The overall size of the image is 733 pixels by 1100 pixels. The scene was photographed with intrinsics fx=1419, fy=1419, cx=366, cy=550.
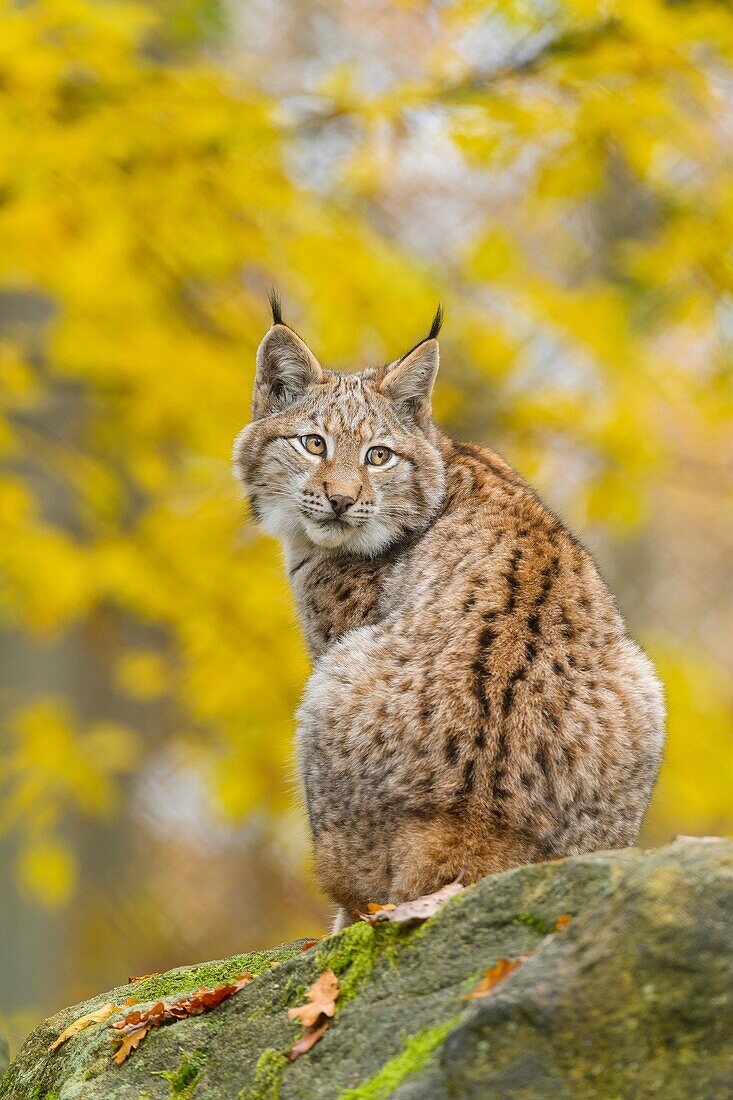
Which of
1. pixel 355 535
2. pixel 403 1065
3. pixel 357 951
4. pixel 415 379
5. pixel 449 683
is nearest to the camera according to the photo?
pixel 403 1065

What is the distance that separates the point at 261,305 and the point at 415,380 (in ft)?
14.3

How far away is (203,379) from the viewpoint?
8.20m

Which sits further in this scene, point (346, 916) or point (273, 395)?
point (273, 395)

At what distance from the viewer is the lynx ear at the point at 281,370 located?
5.20 meters

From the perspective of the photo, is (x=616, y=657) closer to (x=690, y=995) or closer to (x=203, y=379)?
(x=690, y=995)

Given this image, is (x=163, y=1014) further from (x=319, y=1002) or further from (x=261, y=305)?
(x=261, y=305)

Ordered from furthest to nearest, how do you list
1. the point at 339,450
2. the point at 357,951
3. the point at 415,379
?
the point at 415,379
the point at 339,450
the point at 357,951

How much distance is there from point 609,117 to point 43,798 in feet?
17.4

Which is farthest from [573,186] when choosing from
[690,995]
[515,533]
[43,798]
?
[690,995]

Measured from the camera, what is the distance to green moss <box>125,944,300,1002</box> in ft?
13.4

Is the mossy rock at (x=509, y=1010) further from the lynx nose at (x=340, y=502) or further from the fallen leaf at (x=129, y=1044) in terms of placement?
the lynx nose at (x=340, y=502)

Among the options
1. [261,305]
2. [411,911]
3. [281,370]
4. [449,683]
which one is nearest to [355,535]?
[281,370]

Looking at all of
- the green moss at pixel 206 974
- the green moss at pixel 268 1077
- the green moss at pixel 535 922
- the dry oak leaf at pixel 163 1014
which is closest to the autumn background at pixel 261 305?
the green moss at pixel 206 974

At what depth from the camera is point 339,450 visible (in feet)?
16.2
